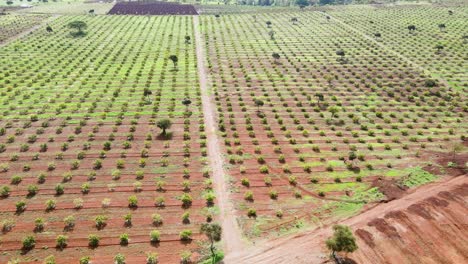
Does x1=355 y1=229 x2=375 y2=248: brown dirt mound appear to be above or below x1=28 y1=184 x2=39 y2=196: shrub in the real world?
above

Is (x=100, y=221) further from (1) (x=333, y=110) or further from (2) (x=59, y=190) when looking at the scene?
(1) (x=333, y=110)

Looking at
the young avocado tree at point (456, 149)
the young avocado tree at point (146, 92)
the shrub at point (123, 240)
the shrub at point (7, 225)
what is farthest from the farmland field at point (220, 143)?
the young avocado tree at point (146, 92)

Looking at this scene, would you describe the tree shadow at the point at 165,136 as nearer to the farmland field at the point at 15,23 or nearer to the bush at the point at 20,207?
the bush at the point at 20,207

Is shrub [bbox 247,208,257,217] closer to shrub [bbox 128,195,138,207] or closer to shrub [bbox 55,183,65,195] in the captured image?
shrub [bbox 128,195,138,207]

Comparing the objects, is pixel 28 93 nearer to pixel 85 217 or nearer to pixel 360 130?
pixel 85 217

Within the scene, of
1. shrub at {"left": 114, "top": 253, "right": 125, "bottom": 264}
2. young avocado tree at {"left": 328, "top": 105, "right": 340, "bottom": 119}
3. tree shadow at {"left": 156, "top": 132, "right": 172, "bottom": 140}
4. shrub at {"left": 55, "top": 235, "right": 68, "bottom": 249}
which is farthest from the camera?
young avocado tree at {"left": 328, "top": 105, "right": 340, "bottom": 119}

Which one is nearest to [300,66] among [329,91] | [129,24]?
[329,91]

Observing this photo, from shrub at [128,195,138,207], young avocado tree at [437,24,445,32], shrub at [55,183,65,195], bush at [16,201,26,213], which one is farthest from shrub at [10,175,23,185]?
young avocado tree at [437,24,445,32]
